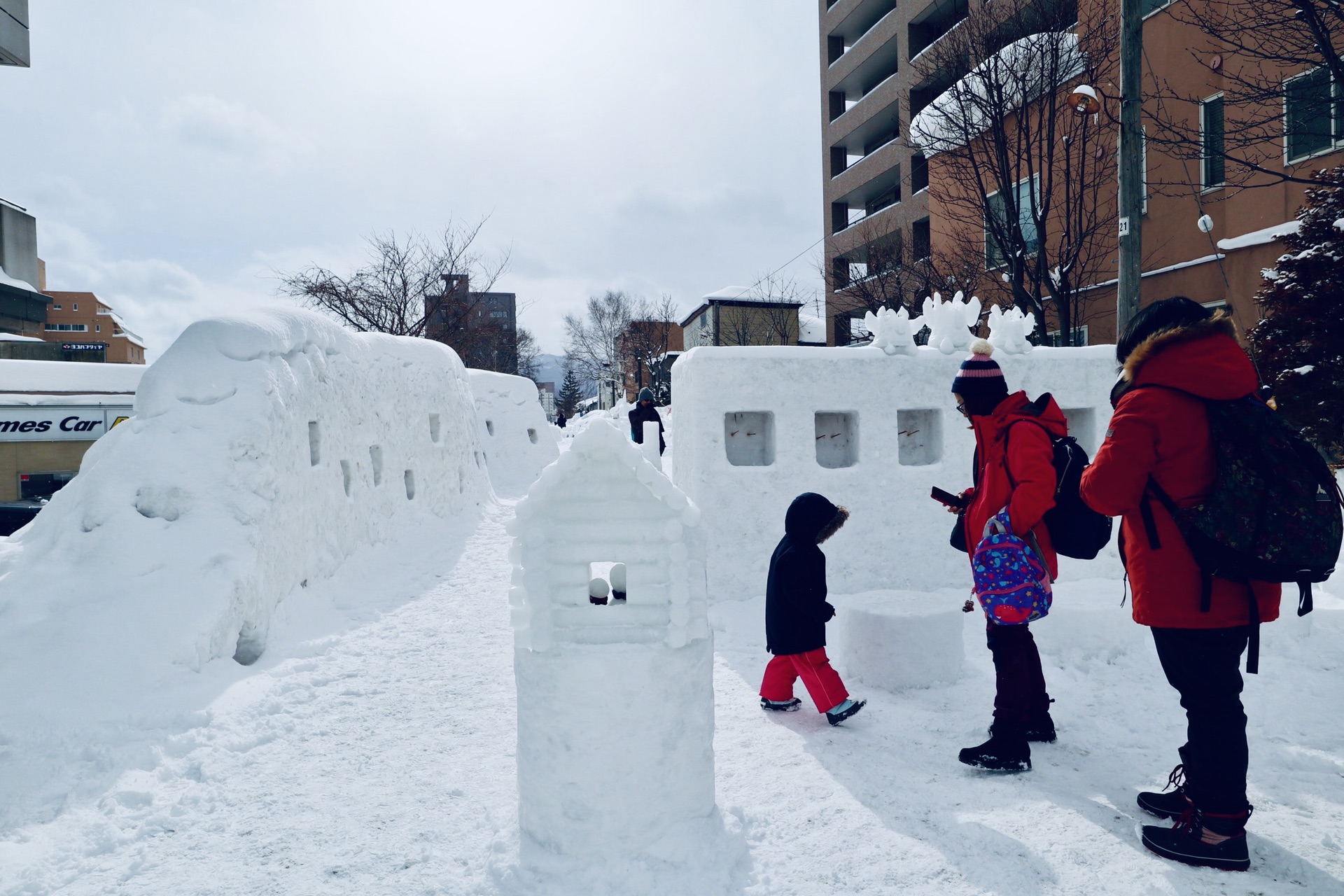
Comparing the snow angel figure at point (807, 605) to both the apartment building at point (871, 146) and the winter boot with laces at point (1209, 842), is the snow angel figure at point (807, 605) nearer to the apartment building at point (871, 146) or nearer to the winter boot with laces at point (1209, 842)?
the winter boot with laces at point (1209, 842)

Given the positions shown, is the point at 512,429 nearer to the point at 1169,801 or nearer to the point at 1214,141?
the point at 1214,141

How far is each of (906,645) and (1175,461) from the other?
2200 millimetres

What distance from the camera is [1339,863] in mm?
2594

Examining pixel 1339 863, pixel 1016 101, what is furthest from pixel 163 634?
pixel 1016 101

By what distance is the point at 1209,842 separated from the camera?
8.51 ft

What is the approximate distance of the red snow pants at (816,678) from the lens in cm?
395

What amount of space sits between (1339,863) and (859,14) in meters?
32.3

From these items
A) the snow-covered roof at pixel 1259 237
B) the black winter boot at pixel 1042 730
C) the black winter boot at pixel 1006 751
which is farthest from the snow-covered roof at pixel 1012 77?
the black winter boot at pixel 1006 751

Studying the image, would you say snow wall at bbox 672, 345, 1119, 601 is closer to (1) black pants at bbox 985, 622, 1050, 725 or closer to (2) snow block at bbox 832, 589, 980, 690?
(2) snow block at bbox 832, 589, 980, 690

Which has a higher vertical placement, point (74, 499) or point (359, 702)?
point (74, 499)

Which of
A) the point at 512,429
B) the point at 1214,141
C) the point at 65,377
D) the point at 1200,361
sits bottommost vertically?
the point at 1200,361

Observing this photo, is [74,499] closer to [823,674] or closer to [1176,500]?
[823,674]

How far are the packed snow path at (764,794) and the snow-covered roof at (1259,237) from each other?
23.8 feet

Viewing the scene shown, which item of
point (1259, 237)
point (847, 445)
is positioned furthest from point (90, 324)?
point (1259, 237)
